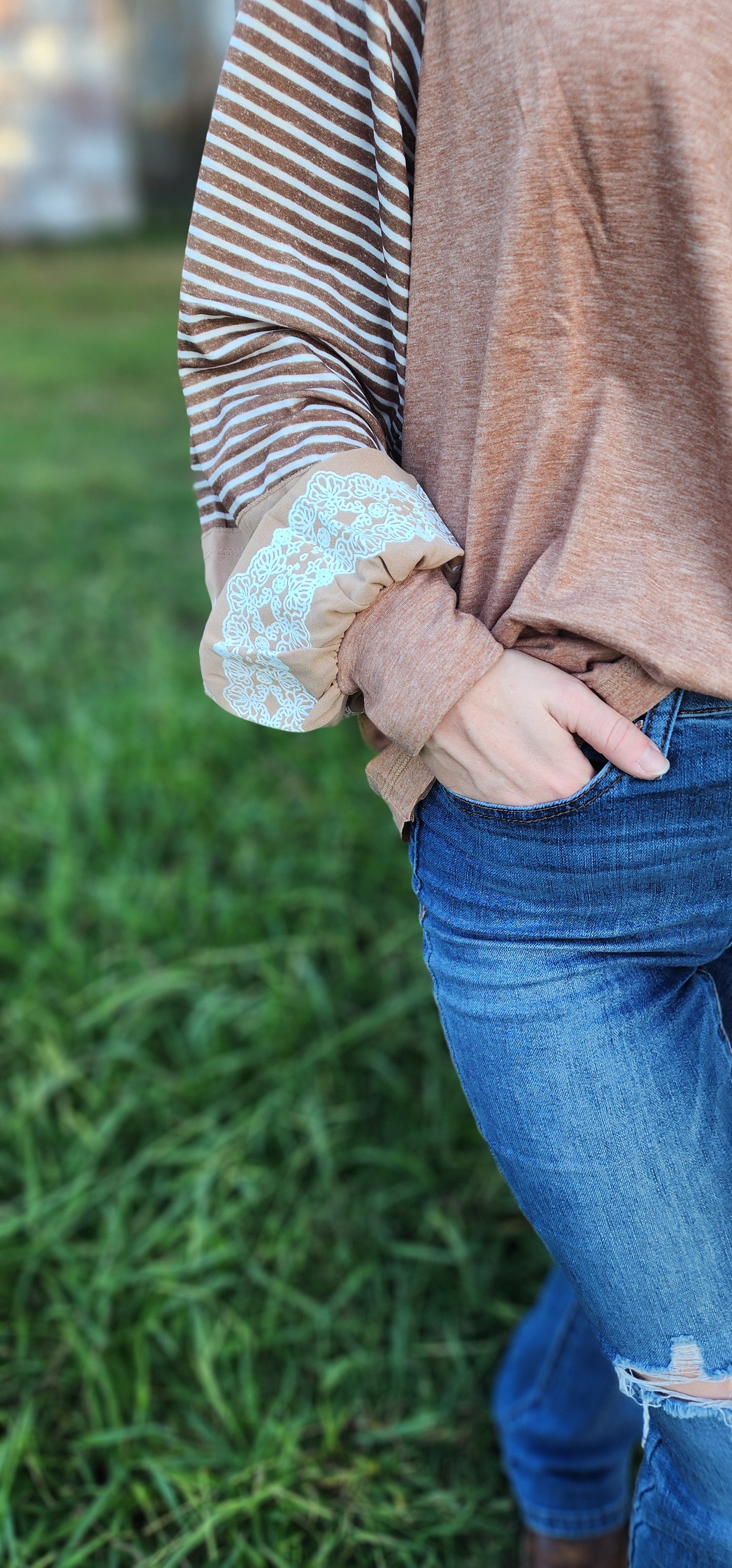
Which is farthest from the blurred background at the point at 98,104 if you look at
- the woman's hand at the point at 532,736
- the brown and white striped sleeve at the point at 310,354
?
the woman's hand at the point at 532,736

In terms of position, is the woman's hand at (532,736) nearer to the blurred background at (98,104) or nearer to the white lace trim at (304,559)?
the white lace trim at (304,559)

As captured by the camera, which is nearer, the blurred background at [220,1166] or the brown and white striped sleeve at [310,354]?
the brown and white striped sleeve at [310,354]

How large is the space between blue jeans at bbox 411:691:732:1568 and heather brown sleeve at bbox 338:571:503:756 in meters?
0.09

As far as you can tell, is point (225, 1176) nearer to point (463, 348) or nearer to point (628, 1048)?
point (628, 1048)

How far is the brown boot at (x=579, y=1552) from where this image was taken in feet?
5.12

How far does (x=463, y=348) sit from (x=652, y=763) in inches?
14.8

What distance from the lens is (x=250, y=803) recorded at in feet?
9.43

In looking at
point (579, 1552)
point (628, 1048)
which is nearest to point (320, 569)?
point (628, 1048)

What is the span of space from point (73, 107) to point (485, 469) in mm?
11951

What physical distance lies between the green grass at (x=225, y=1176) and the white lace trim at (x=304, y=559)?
1.16 metres

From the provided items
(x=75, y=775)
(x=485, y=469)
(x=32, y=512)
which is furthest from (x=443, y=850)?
(x=32, y=512)

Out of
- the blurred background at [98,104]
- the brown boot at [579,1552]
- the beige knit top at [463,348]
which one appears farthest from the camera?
the blurred background at [98,104]

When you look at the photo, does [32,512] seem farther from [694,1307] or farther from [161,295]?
[161,295]

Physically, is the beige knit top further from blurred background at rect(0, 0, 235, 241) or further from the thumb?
blurred background at rect(0, 0, 235, 241)
